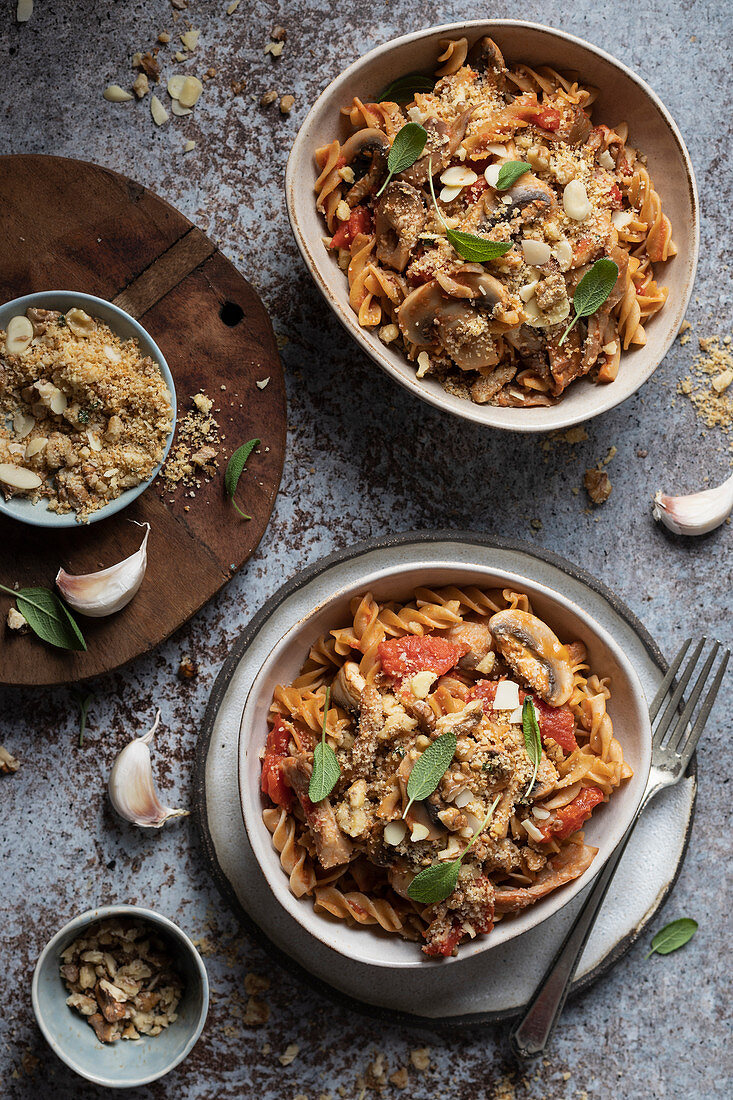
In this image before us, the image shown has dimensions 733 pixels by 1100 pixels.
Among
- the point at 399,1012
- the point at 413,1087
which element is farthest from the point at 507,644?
the point at 413,1087

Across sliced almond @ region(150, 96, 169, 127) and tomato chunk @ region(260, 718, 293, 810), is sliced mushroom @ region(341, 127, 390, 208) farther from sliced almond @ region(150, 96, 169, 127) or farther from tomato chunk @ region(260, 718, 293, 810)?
tomato chunk @ region(260, 718, 293, 810)

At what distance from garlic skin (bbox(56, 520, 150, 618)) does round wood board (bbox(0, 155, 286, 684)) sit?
0.32 feet

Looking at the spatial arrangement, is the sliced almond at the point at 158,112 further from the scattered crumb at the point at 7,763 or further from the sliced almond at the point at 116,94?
the scattered crumb at the point at 7,763

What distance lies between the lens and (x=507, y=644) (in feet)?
8.39

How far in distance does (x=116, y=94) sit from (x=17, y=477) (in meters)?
1.40

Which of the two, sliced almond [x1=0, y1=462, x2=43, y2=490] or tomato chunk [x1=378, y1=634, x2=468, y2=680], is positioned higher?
sliced almond [x1=0, y1=462, x2=43, y2=490]

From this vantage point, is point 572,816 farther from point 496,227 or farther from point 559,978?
point 496,227

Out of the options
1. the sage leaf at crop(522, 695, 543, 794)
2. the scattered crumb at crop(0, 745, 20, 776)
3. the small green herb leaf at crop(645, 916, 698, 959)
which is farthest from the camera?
the small green herb leaf at crop(645, 916, 698, 959)

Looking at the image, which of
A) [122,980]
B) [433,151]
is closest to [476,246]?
[433,151]

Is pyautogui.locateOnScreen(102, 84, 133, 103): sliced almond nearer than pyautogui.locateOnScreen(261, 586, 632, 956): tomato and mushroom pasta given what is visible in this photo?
No

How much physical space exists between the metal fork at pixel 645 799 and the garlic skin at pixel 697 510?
1.40 ft

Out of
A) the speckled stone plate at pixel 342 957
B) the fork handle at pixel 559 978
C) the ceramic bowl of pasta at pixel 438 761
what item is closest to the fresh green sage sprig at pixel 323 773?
the ceramic bowl of pasta at pixel 438 761

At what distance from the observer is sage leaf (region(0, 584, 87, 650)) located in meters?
2.78

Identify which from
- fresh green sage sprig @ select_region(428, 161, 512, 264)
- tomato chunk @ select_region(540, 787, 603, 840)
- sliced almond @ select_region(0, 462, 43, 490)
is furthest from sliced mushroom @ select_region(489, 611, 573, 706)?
sliced almond @ select_region(0, 462, 43, 490)
